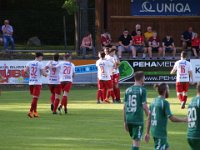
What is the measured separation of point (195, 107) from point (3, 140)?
6.92 m

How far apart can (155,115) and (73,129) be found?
7.20m

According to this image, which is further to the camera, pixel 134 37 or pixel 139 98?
pixel 134 37

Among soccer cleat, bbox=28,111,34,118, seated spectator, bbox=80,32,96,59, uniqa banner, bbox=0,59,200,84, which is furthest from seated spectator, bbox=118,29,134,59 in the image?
soccer cleat, bbox=28,111,34,118

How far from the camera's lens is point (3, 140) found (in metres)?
18.7

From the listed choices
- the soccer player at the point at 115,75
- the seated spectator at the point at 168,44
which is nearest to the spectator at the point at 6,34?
the seated spectator at the point at 168,44

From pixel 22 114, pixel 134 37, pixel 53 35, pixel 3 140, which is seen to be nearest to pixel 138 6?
pixel 134 37

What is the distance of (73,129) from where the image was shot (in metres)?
21.0

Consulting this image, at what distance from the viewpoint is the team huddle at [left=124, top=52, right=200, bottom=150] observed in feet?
43.4

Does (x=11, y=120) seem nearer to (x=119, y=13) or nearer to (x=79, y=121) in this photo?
(x=79, y=121)

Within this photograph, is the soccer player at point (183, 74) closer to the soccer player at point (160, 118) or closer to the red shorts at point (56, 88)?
the red shorts at point (56, 88)

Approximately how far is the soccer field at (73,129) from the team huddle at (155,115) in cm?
233

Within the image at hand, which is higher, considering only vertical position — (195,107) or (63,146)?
(195,107)

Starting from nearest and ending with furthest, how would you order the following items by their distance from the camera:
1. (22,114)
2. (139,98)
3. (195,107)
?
(195,107) < (139,98) < (22,114)

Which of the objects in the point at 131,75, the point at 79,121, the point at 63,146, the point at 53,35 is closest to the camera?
the point at 63,146
